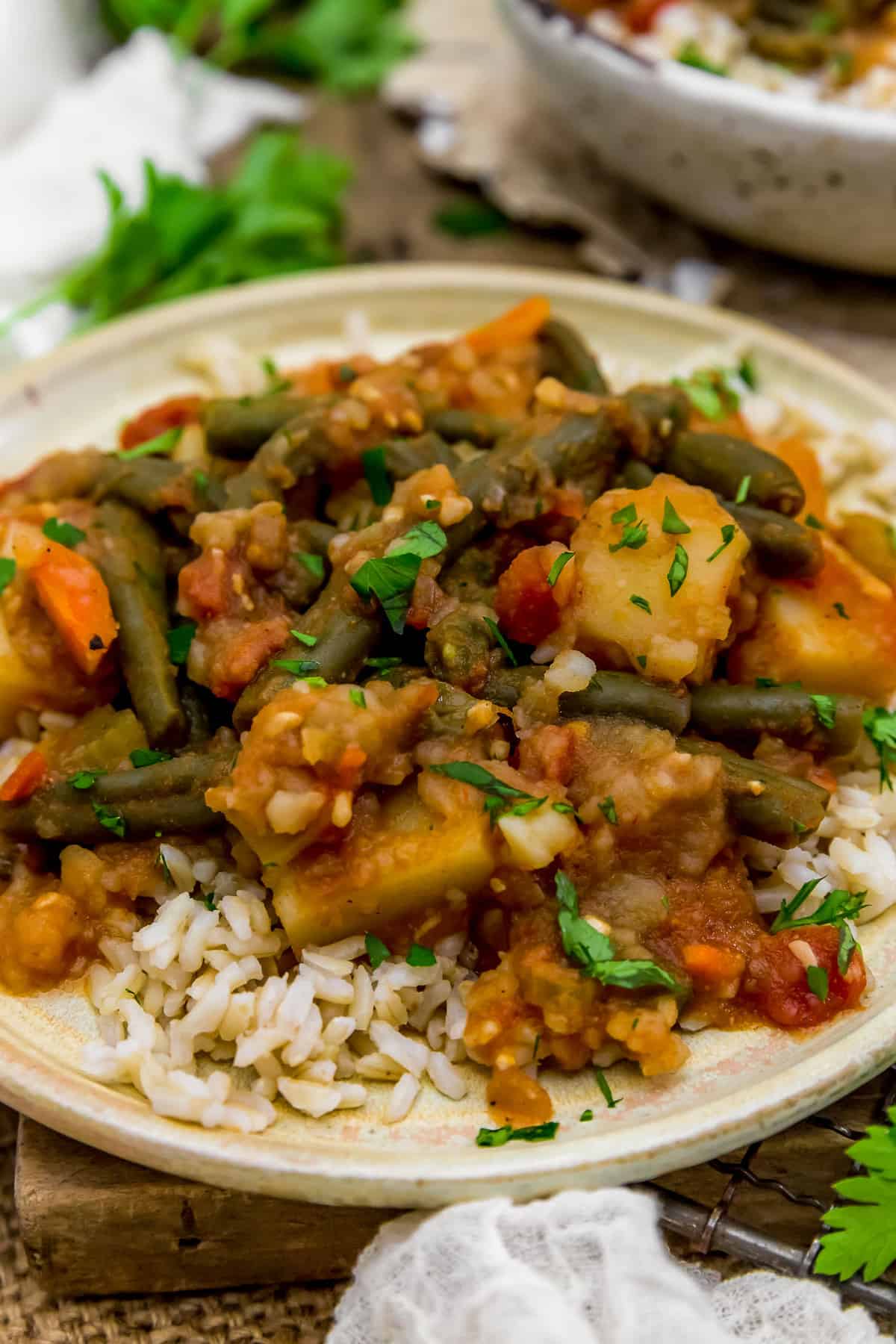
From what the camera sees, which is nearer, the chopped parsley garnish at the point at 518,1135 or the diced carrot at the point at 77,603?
the chopped parsley garnish at the point at 518,1135

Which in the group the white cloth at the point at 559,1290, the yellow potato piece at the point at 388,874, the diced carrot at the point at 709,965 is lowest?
the white cloth at the point at 559,1290

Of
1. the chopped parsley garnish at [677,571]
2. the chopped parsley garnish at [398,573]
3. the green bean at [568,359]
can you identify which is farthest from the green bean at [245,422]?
the chopped parsley garnish at [677,571]

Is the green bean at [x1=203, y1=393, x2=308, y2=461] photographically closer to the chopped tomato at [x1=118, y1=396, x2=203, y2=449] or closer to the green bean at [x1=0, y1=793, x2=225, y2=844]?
the chopped tomato at [x1=118, y1=396, x2=203, y2=449]

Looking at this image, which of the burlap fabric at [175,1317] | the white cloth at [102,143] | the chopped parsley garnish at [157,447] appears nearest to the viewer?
the burlap fabric at [175,1317]

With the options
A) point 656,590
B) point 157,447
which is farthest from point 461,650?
point 157,447

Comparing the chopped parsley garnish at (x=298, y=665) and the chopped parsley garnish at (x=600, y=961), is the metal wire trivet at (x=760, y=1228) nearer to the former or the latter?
the chopped parsley garnish at (x=600, y=961)

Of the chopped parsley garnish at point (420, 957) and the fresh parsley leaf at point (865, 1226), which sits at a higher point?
the chopped parsley garnish at point (420, 957)
